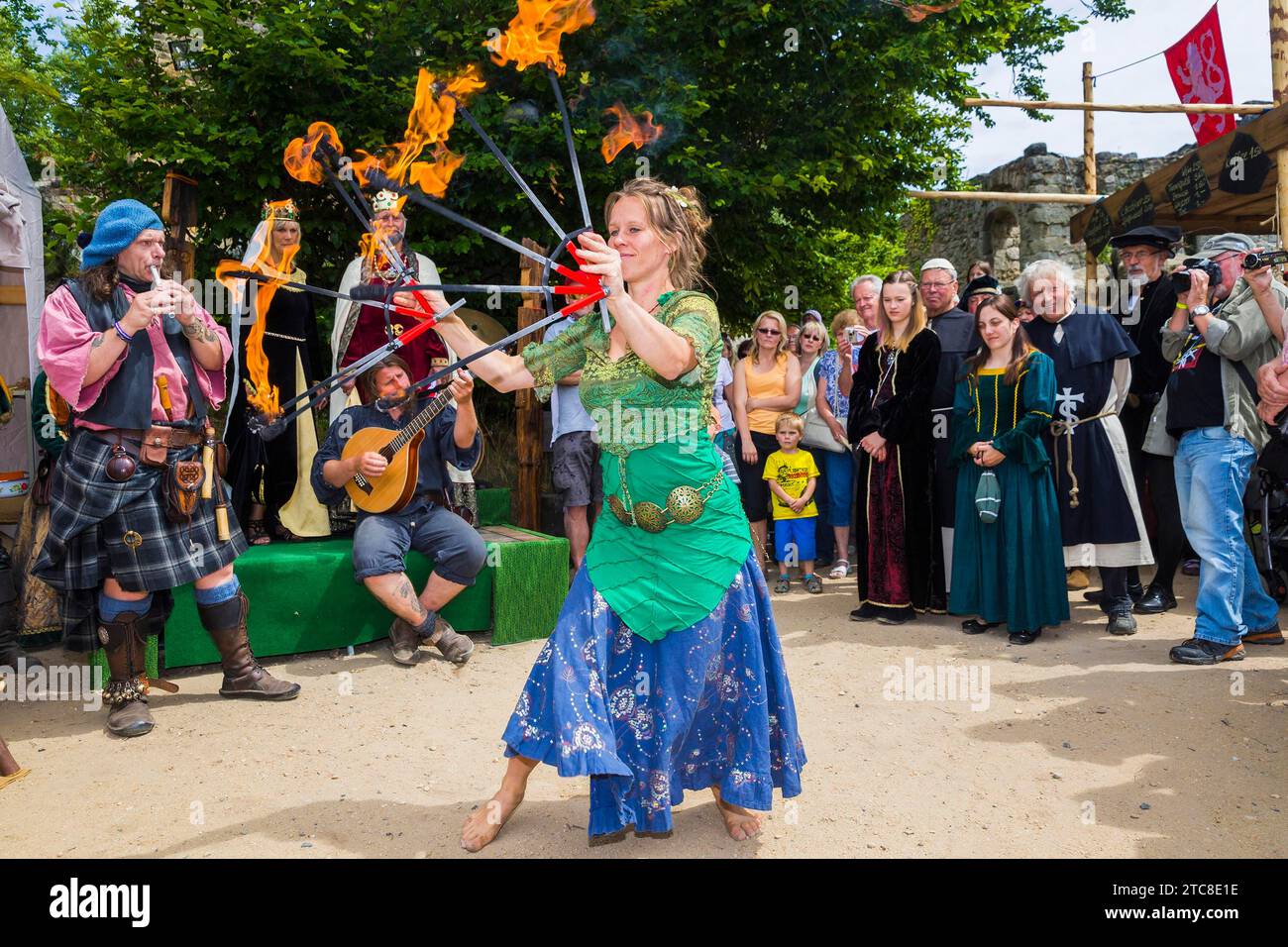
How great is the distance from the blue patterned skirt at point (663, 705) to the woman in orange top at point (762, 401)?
14.4ft

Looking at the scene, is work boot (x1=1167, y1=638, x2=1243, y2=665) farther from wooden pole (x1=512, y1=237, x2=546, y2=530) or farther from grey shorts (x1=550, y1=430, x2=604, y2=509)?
wooden pole (x1=512, y1=237, x2=546, y2=530)

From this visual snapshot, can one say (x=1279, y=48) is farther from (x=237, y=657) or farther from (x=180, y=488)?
(x=237, y=657)

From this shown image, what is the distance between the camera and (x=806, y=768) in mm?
3730

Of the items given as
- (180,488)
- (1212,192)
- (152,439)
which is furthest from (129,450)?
(1212,192)

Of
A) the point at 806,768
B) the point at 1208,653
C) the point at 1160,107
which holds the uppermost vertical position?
the point at 1160,107

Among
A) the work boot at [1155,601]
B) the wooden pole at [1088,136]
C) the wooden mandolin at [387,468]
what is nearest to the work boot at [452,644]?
the wooden mandolin at [387,468]

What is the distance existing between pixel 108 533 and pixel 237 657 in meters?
0.82

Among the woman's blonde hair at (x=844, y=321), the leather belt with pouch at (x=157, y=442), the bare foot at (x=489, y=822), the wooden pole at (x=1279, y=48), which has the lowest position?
the bare foot at (x=489, y=822)

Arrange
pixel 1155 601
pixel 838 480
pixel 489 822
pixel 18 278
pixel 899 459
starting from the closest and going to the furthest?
pixel 489 822 < pixel 1155 601 < pixel 899 459 < pixel 18 278 < pixel 838 480

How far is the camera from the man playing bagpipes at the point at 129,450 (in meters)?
3.96

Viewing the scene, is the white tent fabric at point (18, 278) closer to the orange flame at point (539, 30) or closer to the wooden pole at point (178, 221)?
the wooden pole at point (178, 221)

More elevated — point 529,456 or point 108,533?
point 529,456

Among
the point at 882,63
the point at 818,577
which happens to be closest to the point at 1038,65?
the point at 882,63

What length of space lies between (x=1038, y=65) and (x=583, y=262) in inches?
832
